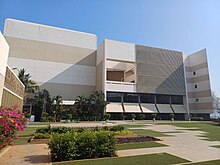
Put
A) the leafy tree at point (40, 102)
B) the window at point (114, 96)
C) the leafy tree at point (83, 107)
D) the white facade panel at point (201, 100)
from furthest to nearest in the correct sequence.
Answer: the white facade panel at point (201, 100), the window at point (114, 96), the leafy tree at point (83, 107), the leafy tree at point (40, 102)

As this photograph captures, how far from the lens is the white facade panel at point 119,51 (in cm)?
3753

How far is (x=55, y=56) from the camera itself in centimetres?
3875

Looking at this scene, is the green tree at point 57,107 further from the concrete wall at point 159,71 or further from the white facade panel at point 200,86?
the white facade panel at point 200,86

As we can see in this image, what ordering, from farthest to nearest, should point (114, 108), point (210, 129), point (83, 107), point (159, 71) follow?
point (159, 71)
point (114, 108)
point (83, 107)
point (210, 129)

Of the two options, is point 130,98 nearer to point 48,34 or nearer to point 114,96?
point 114,96

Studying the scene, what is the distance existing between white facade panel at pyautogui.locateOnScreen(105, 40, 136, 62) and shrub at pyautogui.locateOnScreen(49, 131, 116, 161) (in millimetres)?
31365

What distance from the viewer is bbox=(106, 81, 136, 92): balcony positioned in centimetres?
3650

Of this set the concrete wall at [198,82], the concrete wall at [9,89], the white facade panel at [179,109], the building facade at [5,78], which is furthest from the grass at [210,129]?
the concrete wall at [198,82]

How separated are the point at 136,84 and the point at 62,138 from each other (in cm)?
3329

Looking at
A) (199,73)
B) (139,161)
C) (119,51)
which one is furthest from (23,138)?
(199,73)

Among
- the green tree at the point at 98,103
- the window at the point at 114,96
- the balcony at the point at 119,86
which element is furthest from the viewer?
the window at the point at 114,96

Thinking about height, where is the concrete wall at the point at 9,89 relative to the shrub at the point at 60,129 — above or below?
above

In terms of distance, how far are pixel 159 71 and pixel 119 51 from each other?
1187cm

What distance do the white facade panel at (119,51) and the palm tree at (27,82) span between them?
56.2 ft
